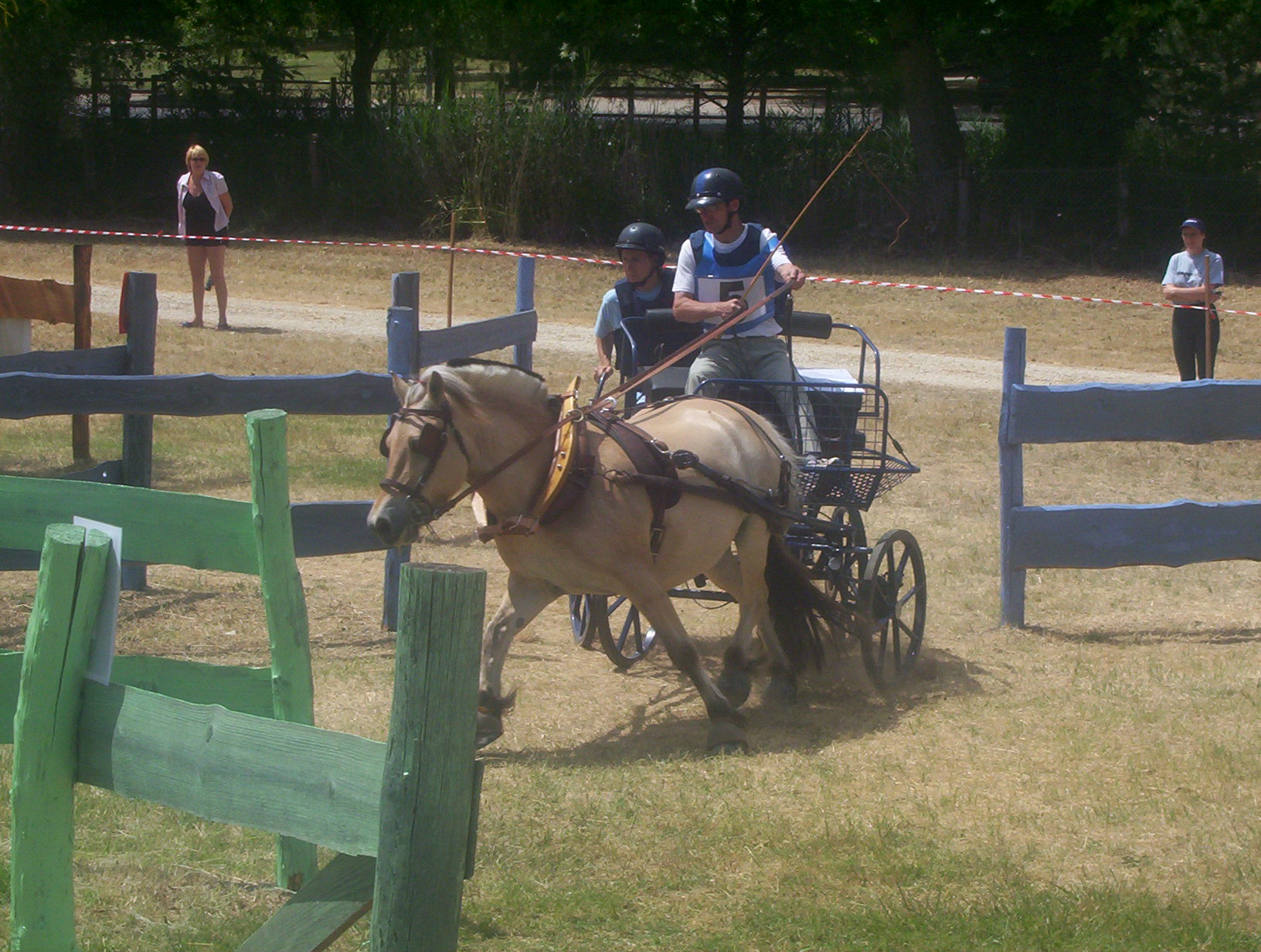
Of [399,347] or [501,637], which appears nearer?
[501,637]

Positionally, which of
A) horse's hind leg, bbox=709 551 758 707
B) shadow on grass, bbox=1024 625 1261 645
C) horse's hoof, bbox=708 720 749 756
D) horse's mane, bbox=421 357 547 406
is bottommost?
horse's hoof, bbox=708 720 749 756

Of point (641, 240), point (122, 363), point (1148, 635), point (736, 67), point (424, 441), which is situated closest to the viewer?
point (424, 441)

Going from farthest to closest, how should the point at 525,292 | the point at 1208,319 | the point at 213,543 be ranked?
the point at 1208,319, the point at 525,292, the point at 213,543

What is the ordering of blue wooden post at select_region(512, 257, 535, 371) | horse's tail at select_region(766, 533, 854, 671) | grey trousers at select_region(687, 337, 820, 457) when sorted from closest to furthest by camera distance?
horse's tail at select_region(766, 533, 854, 671) < grey trousers at select_region(687, 337, 820, 457) < blue wooden post at select_region(512, 257, 535, 371)

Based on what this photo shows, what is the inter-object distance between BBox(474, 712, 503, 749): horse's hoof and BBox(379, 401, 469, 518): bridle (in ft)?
3.04

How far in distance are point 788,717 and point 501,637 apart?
1.40 m

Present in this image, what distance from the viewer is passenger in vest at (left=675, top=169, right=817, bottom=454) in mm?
6887

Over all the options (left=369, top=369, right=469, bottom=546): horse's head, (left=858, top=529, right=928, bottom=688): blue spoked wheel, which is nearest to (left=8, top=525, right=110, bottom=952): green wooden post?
(left=369, top=369, right=469, bottom=546): horse's head

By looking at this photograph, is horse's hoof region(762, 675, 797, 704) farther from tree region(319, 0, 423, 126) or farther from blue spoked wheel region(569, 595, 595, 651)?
tree region(319, 0, 423, 126)

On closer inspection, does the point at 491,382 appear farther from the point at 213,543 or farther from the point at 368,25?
the point at 368,25

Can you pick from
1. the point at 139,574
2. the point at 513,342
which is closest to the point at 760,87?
the point at 513,342

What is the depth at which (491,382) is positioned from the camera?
17.7 feet

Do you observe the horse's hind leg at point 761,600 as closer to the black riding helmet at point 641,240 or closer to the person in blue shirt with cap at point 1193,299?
the black riding helmet at point 641,240

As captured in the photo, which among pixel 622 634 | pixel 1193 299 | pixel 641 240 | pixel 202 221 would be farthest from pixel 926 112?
pixel 622 634
